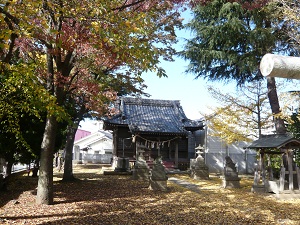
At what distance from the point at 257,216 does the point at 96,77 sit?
11.3 m

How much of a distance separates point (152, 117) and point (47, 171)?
17345 mm

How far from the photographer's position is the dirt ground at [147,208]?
7828 millimetres

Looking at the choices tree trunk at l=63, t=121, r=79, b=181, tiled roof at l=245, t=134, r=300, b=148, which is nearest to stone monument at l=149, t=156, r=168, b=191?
tiled roof at l=245, t=134, r=300, b=148

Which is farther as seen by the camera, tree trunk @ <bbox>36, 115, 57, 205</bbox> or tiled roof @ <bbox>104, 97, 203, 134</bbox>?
tiled roof @ <bbox>104, 97, 203, 134</bbox>

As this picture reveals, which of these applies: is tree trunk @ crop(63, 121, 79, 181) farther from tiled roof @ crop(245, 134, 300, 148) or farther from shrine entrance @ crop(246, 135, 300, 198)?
shrine entrance @ crop(246, 135, 300, 198)

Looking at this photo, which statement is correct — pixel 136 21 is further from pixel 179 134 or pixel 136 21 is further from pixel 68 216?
pixel 179 134

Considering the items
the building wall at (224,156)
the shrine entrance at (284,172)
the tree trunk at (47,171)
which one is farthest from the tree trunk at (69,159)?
the building wall at (224,156)

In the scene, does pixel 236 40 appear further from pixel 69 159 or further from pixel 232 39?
pixel 69 159

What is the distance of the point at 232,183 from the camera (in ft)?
48.7

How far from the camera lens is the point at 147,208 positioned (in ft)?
30.6

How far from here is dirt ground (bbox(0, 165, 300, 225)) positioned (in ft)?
25.7

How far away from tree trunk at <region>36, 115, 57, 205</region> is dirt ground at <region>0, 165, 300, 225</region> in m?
0.34

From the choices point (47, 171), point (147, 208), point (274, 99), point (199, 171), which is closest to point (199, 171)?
point (199, 171)

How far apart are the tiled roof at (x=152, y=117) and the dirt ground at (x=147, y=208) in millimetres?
11554
